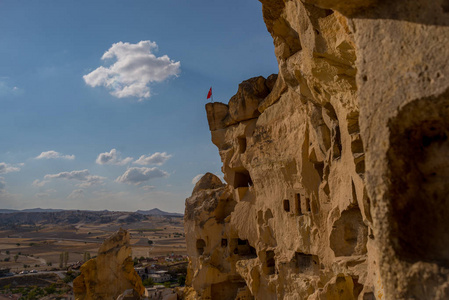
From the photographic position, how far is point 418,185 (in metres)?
2.90

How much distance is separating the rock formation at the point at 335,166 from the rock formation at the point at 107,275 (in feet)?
8.66

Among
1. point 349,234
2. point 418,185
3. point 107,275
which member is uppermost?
point 418,185

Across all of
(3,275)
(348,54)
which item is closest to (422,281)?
(348,54)

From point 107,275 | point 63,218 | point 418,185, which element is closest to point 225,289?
point 107,275

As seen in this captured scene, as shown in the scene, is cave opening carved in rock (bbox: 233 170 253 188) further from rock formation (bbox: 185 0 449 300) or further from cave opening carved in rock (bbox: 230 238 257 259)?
cave opening carved in rock (bbox: 230 238 257 259)

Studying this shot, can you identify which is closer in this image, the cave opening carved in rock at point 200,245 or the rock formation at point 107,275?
the cave opening carved in rock at point 200,245

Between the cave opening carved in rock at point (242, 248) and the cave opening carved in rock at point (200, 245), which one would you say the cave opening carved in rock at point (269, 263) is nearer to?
the cave opening carved in rock at point (242, 248)

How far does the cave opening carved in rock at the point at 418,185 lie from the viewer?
109 inches

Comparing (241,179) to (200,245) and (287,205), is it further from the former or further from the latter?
(287,205)

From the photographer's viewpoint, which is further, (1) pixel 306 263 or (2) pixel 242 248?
(2) pixel 242 248

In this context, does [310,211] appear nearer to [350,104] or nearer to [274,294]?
[274,294]

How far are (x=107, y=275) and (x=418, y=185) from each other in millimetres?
14605

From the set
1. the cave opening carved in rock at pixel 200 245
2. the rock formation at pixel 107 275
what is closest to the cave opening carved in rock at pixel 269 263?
the cave opening carved in rock at pixel 200 245

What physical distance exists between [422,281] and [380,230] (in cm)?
45
